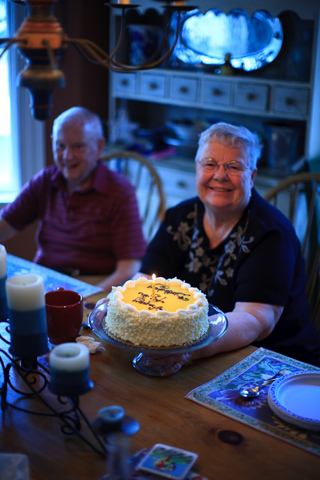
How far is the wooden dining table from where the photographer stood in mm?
1028

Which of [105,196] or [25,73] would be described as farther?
[105,196]

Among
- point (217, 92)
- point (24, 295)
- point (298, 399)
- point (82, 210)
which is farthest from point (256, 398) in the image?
point (217, 92)

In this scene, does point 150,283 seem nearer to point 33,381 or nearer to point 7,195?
point 33,381

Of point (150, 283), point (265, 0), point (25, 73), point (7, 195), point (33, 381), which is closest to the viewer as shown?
point (25, 73)

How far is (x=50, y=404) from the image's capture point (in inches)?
48.4

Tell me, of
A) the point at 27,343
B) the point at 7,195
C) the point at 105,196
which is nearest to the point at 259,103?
the point at 105,196

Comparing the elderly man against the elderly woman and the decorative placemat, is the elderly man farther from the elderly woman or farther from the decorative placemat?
the decorative placemat

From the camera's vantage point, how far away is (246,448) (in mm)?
1094

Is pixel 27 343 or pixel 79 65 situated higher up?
pixel 79 65

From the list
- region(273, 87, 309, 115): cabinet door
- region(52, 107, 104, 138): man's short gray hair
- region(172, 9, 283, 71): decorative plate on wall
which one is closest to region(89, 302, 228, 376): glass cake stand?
region(52, 107, 104, 138): man's short gray hair

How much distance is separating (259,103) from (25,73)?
7.46ft

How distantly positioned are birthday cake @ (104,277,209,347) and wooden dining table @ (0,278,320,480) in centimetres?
11

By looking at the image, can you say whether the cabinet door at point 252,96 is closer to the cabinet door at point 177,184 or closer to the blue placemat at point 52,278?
the cabinet door at point 177,184

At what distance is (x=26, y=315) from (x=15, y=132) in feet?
8.42
